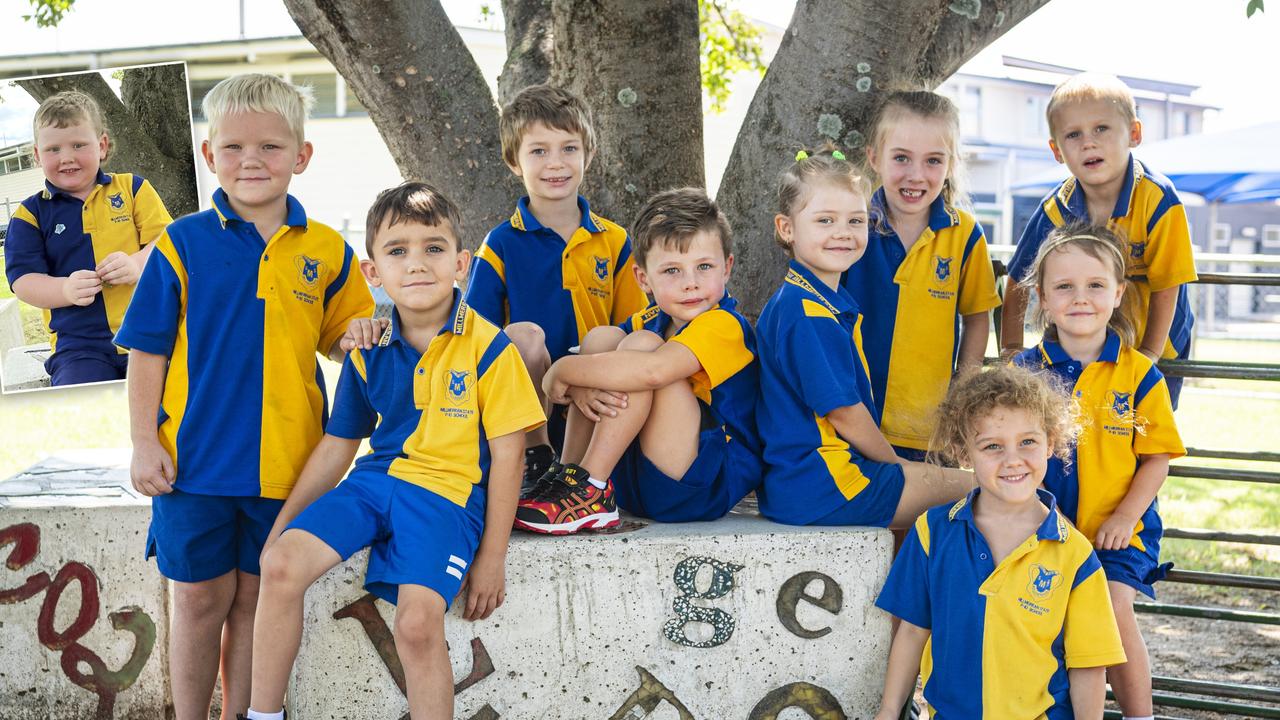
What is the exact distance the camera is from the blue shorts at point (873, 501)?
337 cm

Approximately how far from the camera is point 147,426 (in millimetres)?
3229

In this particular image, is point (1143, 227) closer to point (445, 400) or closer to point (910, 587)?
point (910, 587)

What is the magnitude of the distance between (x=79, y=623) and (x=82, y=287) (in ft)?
3.59

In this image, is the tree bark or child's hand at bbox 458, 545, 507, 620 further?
the tree bark

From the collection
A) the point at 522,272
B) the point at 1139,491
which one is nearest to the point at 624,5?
the point at 522,272

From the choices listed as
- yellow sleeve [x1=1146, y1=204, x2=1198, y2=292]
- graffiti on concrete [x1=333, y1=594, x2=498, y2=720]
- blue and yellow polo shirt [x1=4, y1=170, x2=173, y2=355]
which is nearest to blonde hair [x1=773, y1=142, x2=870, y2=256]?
yellow sleeve [x1=1146, y1=204, x2=1198, y2=292]

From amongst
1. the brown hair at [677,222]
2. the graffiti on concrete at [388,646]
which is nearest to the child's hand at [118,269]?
the graffiti on concrete at [388,646]

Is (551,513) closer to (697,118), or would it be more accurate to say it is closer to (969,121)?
(697,118)

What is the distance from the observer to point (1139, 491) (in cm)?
328

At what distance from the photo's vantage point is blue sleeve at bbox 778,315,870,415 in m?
3.32

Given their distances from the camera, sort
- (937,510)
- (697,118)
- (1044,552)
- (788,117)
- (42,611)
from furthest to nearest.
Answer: (697,118) < (788,117) < (42,611) < (937,510) < (1044,552)

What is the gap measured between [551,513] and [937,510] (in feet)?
3.55

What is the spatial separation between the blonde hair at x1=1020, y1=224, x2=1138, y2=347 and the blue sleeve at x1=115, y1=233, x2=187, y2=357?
249 centimetres

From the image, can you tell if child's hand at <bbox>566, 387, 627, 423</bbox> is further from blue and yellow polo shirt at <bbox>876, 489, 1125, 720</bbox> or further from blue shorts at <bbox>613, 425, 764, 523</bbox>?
blue and yellow polo shirt at <bbox>876, 489, 1125, 720</bbox>
